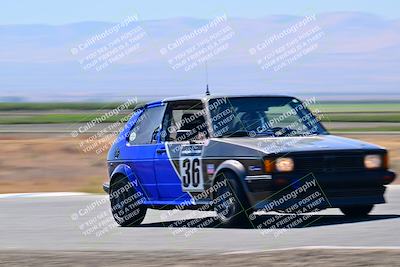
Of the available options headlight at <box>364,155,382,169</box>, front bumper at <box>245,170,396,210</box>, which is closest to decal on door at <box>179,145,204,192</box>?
front bumper at <box>245,170,396,210</box>

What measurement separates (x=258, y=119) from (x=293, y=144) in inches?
32.4

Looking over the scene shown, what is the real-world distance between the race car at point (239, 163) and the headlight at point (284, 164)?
1 cm

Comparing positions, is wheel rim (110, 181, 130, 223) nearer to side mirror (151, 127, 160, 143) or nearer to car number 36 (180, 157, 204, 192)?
side mirror (151, 127, 160, 143)

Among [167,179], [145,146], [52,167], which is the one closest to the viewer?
[167,179]

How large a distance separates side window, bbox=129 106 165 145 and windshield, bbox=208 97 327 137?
3.54 feet

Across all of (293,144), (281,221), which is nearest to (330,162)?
(293,144)

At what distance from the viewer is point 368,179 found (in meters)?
12.5

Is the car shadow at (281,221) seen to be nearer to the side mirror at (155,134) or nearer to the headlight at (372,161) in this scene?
Answer: the headlight at (372,161)

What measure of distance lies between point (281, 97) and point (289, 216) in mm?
1440

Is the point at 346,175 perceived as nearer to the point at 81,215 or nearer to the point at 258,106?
the point at 258,106

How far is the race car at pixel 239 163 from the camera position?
12148 millimetres

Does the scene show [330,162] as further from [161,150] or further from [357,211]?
[161,150]

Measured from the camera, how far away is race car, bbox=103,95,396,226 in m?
12.1

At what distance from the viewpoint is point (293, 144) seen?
12492 mm
